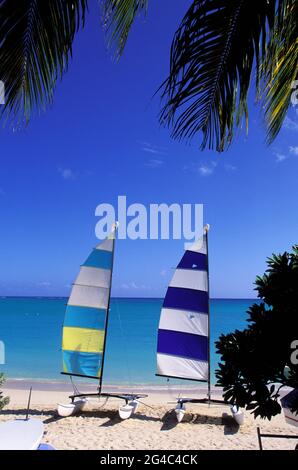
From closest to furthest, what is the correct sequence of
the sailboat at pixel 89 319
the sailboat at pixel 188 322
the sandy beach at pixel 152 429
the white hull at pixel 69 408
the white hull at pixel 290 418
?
the white hull at pixel 290 418
the sandy beach at pixel 152 429
the white hull at pixel 69 408
the sailboat at pixel 188 322
the sailboat at pixel 89 319

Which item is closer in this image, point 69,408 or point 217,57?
point 217,57

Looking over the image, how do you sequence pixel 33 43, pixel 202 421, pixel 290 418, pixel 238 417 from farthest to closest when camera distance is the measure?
pixel 202 421 < pixel 238 417 < pixel 290 418 < pixel 33 43

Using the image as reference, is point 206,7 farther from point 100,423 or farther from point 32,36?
point 100,423

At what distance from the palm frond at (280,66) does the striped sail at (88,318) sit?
30.4 ft

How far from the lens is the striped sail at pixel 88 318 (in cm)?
1118

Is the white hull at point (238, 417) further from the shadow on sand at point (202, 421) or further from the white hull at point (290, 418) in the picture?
the white hull at point (290, 418)

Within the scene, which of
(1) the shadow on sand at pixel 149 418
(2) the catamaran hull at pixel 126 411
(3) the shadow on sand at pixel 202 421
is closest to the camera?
(3) the shadow on sand at pixel 202 421

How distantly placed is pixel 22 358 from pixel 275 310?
1154 inches

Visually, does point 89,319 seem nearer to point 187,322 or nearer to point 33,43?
point 187,322

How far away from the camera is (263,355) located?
99.3 inches

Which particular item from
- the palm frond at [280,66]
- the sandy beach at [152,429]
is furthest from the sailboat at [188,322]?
the palm frond at [280,66]

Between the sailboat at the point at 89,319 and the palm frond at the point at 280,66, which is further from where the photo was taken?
the sailboat at the point at 89,319

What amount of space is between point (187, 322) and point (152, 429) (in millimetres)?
3251

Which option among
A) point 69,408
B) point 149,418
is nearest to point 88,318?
point 69,408
